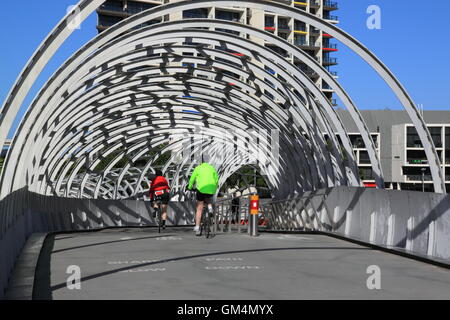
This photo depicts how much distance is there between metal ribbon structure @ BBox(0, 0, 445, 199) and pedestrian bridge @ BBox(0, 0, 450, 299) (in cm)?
5

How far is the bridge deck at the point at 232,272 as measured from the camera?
756 cm

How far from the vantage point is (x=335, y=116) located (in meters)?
20.7

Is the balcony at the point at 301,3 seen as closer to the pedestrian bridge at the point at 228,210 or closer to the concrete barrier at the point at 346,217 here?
the pedestrian bridge at the point at 228,210

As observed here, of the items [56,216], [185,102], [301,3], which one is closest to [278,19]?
[301,3]

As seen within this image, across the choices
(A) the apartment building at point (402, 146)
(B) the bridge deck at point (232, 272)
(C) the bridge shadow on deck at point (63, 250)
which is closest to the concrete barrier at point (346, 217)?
(C) the bridge shadow on deck at point (63, 250)

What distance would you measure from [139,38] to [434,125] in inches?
3849

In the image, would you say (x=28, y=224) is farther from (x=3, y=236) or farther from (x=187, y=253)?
(x=3, y=236)

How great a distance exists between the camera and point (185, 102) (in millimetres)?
31953

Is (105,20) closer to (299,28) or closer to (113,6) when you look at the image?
(113,6)

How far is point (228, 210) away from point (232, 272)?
17833 millimetres

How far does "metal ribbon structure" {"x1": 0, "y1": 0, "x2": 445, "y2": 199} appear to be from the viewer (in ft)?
49.0

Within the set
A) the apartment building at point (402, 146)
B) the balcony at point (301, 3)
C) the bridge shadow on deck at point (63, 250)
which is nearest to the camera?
the bridge shadow on deck at point (63, 250)

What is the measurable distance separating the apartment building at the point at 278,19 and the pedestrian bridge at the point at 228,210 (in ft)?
208
